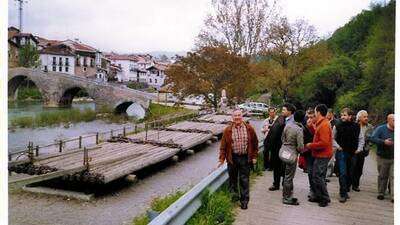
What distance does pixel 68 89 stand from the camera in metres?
47.6

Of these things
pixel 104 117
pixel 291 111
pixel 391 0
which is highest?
pixel 391 0

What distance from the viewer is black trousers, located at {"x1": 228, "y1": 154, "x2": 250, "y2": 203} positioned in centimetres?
520

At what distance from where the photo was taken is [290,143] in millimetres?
5883

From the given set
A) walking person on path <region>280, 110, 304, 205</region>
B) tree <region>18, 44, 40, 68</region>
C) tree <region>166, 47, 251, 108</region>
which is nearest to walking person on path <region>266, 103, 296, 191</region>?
walking person on path <region>280, 110, 304, 205</region>

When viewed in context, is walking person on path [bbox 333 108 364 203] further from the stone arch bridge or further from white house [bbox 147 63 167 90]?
white house [bbox 147 63 167 90]

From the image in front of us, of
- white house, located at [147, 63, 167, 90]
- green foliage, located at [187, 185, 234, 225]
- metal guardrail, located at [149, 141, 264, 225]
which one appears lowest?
green foliage, located at [187, 185, 234, 225]

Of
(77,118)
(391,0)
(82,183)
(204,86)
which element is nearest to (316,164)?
(391,0)

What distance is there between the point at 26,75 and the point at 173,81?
74.7 feet

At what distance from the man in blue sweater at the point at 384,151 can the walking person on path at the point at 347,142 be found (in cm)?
40

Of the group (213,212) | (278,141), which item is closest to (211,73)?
(278,141)

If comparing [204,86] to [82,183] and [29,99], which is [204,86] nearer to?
[82,183]

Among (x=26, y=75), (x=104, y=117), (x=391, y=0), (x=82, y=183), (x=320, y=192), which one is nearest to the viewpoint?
(x=391, y=0)

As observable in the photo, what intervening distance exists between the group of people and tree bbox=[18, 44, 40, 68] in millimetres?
47471

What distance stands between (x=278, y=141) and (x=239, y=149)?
1815 millimetres
